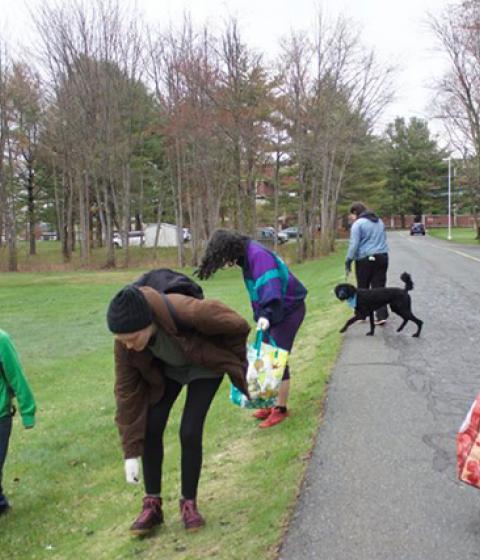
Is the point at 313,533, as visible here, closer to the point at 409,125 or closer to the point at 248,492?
the point at 248,492

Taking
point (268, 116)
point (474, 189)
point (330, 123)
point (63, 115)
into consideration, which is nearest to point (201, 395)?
point (268, 116)

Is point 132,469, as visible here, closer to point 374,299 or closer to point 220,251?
point 220,251

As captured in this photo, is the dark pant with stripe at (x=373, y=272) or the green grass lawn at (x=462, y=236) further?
the green grass lawn at (x=462, y=236)

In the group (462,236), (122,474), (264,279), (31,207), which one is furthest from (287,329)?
(462,236)

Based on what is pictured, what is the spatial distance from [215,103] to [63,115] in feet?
34.1

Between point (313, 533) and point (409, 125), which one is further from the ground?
point (409, 125)

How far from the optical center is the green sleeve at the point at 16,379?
4.72 m

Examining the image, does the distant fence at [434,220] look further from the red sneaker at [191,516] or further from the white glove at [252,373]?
the red sneaker at [191,516]

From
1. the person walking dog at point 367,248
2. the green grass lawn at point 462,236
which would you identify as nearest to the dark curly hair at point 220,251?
the person walking dog at point 367,248

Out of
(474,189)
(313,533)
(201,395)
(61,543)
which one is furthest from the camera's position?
(474,189)

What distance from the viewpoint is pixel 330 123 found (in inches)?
1441

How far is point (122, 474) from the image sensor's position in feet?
18.5

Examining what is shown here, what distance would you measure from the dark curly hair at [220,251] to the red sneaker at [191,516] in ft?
5.57

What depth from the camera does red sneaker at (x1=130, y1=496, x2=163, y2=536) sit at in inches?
154
